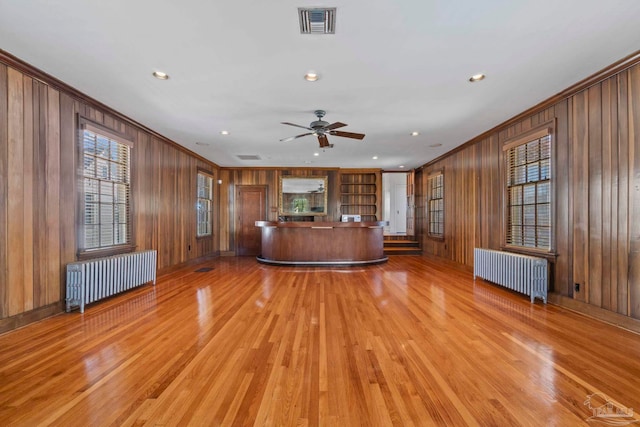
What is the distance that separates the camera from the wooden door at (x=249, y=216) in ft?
29.9

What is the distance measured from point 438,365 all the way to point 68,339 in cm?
345

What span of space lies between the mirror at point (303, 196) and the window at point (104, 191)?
494 cm

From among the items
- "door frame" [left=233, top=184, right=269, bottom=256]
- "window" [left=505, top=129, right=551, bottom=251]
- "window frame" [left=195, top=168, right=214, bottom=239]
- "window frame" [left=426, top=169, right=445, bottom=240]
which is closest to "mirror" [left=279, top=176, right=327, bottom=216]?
"door frame" [left=233, top=184, right=269, bottom=256]

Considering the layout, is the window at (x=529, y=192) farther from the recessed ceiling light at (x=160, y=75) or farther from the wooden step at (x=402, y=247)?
the recessed ceiling light at (x=160, y=75)

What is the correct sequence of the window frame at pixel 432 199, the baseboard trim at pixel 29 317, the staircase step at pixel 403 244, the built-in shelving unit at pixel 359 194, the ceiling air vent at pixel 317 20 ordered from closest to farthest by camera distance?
the ceiling air vent at pixel 317 20 < the baseboard trim at pixel 29 317 < the window frame at pixel 432 199 < the staircase step at pixel 403 244 < the built-in shelving unit at pixel 359 194

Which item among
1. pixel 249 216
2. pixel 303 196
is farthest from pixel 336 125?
pixel 249 216

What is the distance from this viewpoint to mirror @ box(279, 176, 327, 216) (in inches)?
367

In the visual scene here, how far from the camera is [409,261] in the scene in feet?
25.6

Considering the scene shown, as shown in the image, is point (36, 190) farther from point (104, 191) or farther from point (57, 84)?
point (57, 84)

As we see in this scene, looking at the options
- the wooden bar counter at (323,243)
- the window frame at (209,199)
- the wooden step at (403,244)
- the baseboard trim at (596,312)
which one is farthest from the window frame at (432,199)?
the window frame at (209,199)

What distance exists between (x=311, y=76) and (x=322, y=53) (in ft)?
1.50

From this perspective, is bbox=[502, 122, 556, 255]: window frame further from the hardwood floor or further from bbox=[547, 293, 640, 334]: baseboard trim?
the hardwood floor

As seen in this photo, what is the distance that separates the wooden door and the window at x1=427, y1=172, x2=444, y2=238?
514cm

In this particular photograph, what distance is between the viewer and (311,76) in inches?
128
